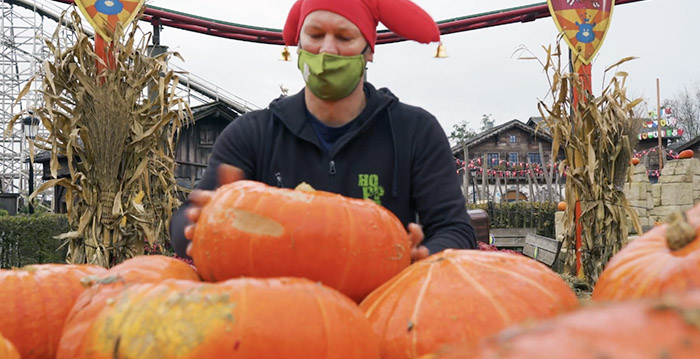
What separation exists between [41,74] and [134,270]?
12.9 ft

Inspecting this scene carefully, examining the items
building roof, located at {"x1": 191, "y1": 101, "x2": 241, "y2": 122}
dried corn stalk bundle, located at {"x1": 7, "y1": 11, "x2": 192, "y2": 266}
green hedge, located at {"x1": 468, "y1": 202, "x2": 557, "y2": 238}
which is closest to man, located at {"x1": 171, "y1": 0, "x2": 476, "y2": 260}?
dried corn stalk bundle, located at {"x1": 7, "y1": 11, "x2": 192, "y2": 266}

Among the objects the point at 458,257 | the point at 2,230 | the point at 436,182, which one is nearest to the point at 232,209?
the point at 458,257

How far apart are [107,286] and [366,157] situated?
1.21m

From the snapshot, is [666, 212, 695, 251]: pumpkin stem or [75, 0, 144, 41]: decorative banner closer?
[666, 212, 695, 251]: pumpkin stem

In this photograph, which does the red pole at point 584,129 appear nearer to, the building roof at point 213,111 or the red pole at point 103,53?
the red pole at point 103,53

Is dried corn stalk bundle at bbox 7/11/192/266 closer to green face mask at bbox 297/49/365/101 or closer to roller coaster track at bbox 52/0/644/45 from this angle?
green face mask at bbox 297/49/365/101

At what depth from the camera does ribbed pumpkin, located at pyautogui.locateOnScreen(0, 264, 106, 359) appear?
1.03 meters

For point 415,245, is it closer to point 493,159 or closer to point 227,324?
point 227,324

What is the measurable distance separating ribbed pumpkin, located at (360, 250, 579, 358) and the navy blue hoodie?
94 cm

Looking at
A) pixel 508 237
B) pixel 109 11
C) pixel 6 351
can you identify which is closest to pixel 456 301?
pixel 6 351

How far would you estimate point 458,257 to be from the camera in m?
1.00

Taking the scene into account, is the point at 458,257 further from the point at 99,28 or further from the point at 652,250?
the point at 99,28

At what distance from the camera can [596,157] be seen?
6.23 meters

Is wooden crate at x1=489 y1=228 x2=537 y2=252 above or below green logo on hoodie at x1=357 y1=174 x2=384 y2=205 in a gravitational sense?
below
